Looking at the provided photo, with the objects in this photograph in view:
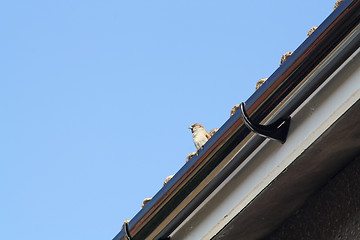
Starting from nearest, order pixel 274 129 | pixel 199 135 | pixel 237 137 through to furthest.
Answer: pixel 274 129, pixel 237 137, pixel 199 135

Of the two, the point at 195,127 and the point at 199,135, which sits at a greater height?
the point at 195,127

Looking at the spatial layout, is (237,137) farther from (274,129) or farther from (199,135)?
(199,135)

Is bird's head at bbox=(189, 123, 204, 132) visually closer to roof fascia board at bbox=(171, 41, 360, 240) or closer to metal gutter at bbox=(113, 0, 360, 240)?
metal gutter at bbox=(113, 0, 360, 240)

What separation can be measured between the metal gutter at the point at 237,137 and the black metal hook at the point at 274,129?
4cm

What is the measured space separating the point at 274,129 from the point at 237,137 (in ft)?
0.64

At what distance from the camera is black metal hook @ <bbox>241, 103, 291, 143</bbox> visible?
3.29 metres

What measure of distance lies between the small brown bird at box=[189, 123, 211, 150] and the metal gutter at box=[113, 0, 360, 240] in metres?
5.15

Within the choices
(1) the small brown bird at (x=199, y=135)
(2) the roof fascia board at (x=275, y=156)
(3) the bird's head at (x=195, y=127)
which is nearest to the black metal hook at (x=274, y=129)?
(2) the roof fascia board at (x=275, y=156)

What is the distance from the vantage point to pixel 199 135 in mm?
9430

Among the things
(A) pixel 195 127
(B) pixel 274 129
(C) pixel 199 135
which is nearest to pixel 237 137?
(B) pixel 274 129

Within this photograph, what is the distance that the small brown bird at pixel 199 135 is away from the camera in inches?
359

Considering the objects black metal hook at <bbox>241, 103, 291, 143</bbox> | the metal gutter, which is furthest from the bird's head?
black metal hook at <bbox>241, 103, 291, 143</bbox>

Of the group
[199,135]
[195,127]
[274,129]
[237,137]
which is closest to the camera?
[274,129]

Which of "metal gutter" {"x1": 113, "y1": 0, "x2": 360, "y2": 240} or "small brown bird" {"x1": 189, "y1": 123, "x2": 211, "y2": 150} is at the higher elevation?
"small brown bird" {"x1": 189, "y1": 123, "x2": 211, "y2": 150}
